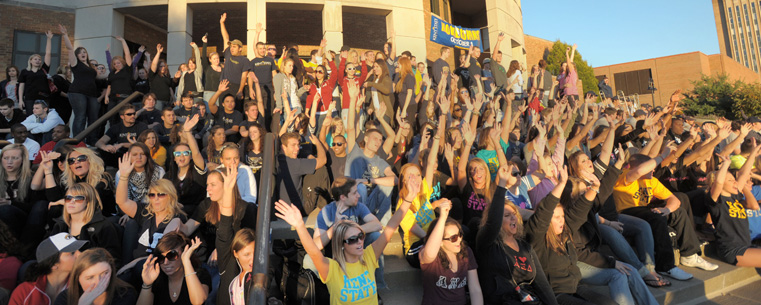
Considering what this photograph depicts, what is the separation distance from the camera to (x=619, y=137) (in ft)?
26.2

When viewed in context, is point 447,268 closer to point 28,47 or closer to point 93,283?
point 93,283

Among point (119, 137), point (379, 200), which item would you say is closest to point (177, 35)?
point (119, 137)

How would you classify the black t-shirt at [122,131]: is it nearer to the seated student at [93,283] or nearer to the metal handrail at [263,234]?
the seated student at [93,283]

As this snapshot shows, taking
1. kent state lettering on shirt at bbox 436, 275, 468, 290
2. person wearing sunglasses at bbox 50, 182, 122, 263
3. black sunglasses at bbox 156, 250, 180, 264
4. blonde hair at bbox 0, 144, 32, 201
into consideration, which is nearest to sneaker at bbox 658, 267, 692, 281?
kent state lettering on shirt at bbox 436, 275, 468, 290

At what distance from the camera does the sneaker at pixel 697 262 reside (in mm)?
5136

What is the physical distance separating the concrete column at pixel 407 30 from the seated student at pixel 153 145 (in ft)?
32.9

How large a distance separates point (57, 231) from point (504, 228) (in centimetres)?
419

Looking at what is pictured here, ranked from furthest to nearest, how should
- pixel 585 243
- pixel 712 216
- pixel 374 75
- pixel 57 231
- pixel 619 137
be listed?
pixel 374 75, pixel 619 137, pixel 712 216, pixel 585 243, pixel 57 231

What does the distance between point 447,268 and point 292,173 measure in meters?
2.45

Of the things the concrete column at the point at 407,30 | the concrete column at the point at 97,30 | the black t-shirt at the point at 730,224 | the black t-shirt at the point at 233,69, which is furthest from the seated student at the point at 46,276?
the concrete column at the point at 407,30

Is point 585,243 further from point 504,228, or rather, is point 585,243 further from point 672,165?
point 672,165

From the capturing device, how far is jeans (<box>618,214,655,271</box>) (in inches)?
193

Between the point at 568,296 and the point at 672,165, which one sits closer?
the point at 568,296

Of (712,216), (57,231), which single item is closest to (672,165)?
(712,216)
